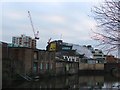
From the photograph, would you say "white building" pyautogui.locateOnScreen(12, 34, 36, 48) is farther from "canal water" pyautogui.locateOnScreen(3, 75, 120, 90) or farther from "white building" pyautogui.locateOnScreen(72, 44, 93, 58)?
"canal water" pyautogui.locateOnScreen(3, 75, 120, 90)

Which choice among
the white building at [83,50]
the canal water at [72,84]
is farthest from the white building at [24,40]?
the canal water at [72,84]

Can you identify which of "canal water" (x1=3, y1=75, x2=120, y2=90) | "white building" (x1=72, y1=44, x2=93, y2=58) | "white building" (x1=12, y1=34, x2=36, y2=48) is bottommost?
"canal water" (x1=3, y1=75, x2=120, y2=90)

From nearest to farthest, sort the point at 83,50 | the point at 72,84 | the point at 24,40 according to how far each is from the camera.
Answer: the point at 72,84 < the point at 24,40 < the point at 83,50

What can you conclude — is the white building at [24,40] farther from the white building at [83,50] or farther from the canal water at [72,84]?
the canal water at [72,84]

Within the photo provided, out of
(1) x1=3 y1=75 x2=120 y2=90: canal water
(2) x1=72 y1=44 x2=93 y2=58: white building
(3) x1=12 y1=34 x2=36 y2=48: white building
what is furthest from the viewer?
(2) x1=72 y1=44 x2=93 y2=58: white building

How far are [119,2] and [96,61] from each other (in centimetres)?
9242

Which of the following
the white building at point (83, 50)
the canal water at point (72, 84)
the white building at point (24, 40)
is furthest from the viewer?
the white building at point (83, 50)

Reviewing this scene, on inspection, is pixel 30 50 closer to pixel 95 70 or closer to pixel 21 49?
pixel 21 49

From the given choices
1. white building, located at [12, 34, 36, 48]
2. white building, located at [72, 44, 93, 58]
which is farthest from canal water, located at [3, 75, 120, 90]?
white building, located at [72, 44, 93, 58]

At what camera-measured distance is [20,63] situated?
53312mm

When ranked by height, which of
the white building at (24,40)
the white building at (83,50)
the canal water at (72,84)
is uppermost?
the white building at (24,40)

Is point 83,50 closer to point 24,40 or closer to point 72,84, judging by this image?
point 24,40

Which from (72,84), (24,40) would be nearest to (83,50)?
(24,40)

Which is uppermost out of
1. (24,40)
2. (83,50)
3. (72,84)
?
(24,40)
